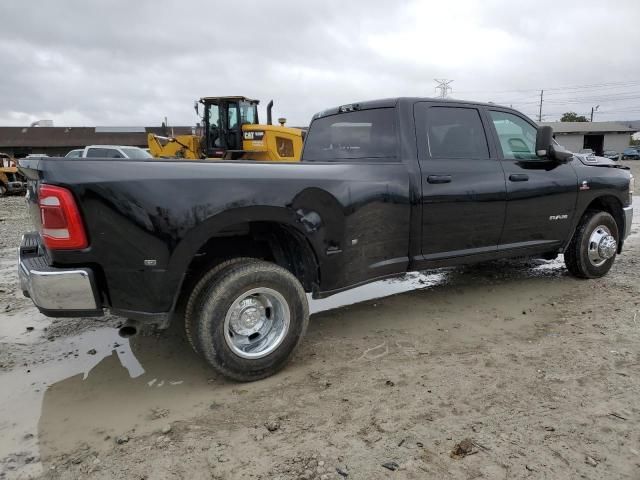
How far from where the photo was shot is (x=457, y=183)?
408cm

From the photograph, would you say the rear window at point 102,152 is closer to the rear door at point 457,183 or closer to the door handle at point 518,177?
the rear door at point 457,183

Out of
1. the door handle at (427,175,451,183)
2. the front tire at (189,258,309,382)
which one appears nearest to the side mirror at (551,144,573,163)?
the door handle at (427,175,451,183)

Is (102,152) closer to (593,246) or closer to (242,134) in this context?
(242,134)

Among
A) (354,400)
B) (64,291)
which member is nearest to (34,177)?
(64,291)

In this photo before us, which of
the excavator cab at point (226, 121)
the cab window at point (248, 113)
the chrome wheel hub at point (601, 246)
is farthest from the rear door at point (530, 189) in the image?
the cab window at point (248, 113)

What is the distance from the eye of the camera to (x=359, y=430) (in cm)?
256

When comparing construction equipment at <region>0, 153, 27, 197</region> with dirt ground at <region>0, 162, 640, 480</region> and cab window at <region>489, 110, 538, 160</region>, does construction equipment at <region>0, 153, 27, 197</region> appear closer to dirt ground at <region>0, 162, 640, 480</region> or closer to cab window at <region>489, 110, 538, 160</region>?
dirt ground at <region>0, 162, 640, 480</region>

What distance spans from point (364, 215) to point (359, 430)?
5.16 feet

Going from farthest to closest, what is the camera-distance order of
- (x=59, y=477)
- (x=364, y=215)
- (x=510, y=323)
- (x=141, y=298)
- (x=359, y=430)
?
(x=510, y=323) → (x=364, y=215) → (x=141, y=298) → (x=359, y=430) → (x=59, y=477)

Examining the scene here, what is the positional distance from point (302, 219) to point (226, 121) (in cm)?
1058

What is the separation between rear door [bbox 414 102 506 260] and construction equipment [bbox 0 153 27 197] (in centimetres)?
1916

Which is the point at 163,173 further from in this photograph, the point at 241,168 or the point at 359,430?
the point at 359,430

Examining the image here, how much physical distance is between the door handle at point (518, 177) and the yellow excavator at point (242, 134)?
8.05 meters

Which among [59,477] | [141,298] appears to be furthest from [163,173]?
[59,477]
